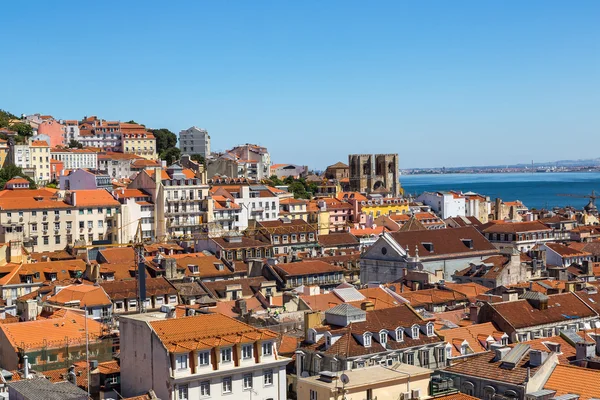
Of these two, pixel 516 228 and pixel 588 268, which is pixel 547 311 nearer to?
pixel 588 268

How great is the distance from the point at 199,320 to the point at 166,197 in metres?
63.3

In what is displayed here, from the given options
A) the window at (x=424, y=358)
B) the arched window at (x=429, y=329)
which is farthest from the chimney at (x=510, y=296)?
the window at (x=424, y=358)

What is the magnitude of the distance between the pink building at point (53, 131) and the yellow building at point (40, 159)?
2092cm

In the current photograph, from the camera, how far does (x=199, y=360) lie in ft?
89.7

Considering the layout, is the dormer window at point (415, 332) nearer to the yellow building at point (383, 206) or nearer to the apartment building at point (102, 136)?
the yellow building at point (383, 206)

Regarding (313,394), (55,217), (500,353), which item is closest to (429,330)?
(500,353)

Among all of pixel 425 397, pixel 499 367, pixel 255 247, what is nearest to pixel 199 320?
pixel 425 397

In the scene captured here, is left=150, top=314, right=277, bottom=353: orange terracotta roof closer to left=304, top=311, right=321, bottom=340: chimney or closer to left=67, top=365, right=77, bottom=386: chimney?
left=67, top=365, right=77, bottom=386: chimney

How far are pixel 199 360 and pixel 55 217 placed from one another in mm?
60614

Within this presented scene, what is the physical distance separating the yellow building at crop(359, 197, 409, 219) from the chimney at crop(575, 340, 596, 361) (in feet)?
290

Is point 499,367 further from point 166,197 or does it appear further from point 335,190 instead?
point 335,190

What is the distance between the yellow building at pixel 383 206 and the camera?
12181cm

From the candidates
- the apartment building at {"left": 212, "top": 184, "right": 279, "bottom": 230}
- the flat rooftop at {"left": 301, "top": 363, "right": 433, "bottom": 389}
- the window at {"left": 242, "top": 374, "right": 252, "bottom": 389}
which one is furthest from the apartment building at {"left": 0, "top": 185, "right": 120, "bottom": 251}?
the flat rooftop at {"left": 301, "top": 363, "right": 433, "bottom": 389}

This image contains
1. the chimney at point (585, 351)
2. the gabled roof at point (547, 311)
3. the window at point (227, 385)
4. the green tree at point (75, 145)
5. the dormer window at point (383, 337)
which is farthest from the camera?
the green tree at point (75, 145)
